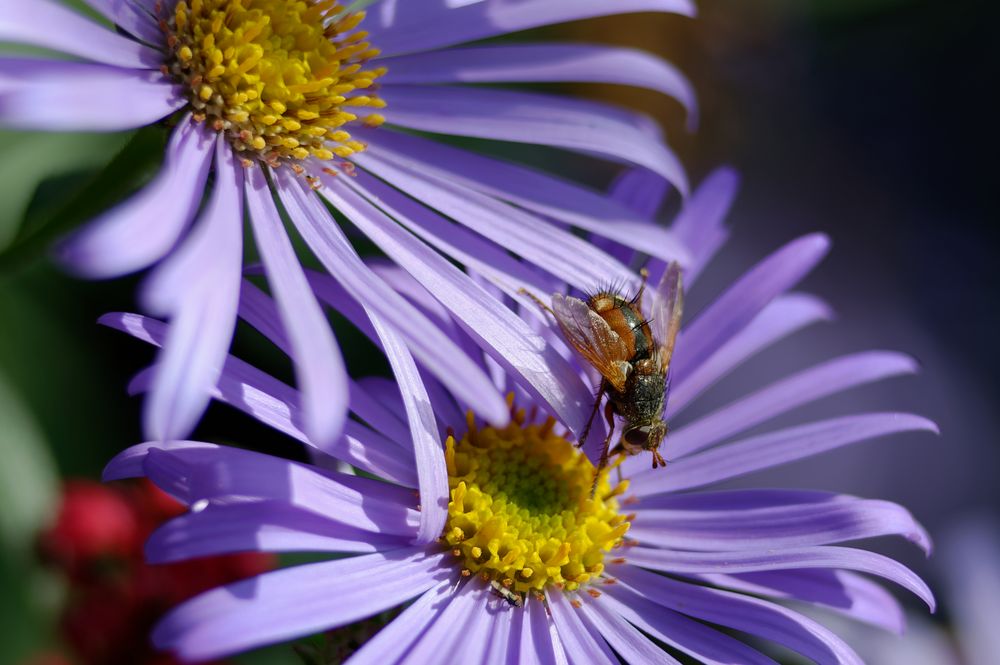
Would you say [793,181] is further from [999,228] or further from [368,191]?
[368,191]

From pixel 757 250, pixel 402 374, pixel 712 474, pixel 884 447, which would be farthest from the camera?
pixel 757 250

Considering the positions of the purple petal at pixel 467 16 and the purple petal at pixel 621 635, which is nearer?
the purple petal at pixel 621 635

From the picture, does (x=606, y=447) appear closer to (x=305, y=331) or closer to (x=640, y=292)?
(x=640, y=292)

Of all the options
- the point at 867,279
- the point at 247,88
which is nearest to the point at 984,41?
the point at 867,279

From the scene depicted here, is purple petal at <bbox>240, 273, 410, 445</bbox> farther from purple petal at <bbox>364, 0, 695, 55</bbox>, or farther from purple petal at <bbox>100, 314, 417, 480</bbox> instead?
purple petal at <bbox>364, 0, 695, 55</bbox>

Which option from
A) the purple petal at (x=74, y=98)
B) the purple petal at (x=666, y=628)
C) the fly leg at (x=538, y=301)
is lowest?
the purple petal at (x=666, y=628)

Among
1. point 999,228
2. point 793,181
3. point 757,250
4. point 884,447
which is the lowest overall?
point 884,447

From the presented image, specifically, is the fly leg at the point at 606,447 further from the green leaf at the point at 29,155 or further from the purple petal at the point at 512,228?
the green leaf at the point at 29,155

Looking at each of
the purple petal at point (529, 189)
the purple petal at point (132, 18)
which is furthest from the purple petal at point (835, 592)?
the purple petal at point (132, 18)
